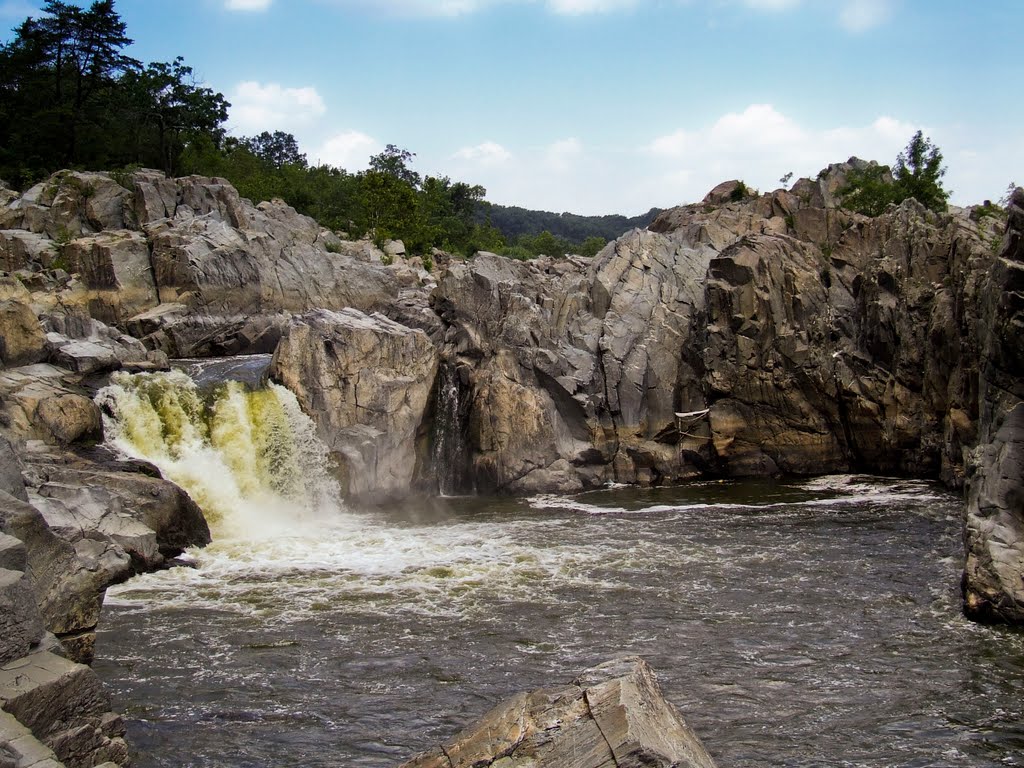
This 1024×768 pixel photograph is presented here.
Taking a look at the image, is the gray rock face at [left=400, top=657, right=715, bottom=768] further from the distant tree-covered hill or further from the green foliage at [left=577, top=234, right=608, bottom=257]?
the distant tree-covered hill

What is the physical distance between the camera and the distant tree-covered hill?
547 ft

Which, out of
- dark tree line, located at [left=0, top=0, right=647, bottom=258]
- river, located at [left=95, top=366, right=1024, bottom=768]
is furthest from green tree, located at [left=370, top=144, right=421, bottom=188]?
river, located at [left=95, top=366, right=1024, bottom=768]

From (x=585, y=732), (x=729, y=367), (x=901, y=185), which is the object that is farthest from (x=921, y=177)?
(x=585, y=732)

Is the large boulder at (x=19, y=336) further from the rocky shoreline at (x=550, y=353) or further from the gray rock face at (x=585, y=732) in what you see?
the gray rock face at (x=585, y=732)

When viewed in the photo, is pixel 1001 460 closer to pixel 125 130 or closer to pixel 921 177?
pixel 921 177

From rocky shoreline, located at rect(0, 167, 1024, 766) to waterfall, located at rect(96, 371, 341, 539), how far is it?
2.50 ft

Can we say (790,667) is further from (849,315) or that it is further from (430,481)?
(849,315)

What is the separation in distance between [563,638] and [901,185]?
41.4m

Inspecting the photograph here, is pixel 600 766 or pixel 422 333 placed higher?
pixel 422 333

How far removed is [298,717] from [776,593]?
32.0 feet

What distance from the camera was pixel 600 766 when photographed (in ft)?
23.6

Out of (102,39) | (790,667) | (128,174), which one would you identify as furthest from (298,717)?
(102,39)

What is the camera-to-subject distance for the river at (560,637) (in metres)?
11.6

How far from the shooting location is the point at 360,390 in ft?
94.3
